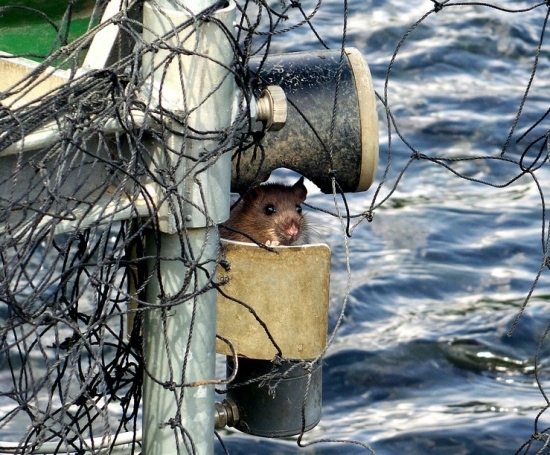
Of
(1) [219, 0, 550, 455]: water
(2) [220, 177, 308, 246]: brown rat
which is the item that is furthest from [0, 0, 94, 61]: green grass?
(1) [219, 0, 550, 455]: water

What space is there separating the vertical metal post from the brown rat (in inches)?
77.8

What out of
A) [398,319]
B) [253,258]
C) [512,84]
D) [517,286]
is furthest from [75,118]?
[512,84]

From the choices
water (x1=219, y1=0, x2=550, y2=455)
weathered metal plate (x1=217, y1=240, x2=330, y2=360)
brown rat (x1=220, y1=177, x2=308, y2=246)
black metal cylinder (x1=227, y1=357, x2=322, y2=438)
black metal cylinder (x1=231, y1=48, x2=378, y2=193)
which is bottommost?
water (x1=219, y1=0, x2=550, y2=455)

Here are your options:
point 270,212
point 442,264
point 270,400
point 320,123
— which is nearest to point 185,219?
point 320,123

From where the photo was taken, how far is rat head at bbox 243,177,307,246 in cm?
487

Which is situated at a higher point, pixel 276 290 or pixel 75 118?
pixel 75 118

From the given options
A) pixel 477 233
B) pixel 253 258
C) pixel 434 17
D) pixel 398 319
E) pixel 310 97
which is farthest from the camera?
pixel 434 17

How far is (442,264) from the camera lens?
25.9 ft

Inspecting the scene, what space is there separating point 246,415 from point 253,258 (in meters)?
0.77

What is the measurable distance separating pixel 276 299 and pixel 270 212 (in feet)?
5.87

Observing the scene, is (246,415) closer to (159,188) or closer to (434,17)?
(159,188)

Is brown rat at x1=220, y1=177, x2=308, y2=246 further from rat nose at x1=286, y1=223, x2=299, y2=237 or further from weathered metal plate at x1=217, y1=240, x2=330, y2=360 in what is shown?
weathered metal plate at x1=217, y1=240, x2=330, y2=360

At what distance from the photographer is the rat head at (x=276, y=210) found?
16.0 feet

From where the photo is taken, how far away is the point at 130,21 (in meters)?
2.51
